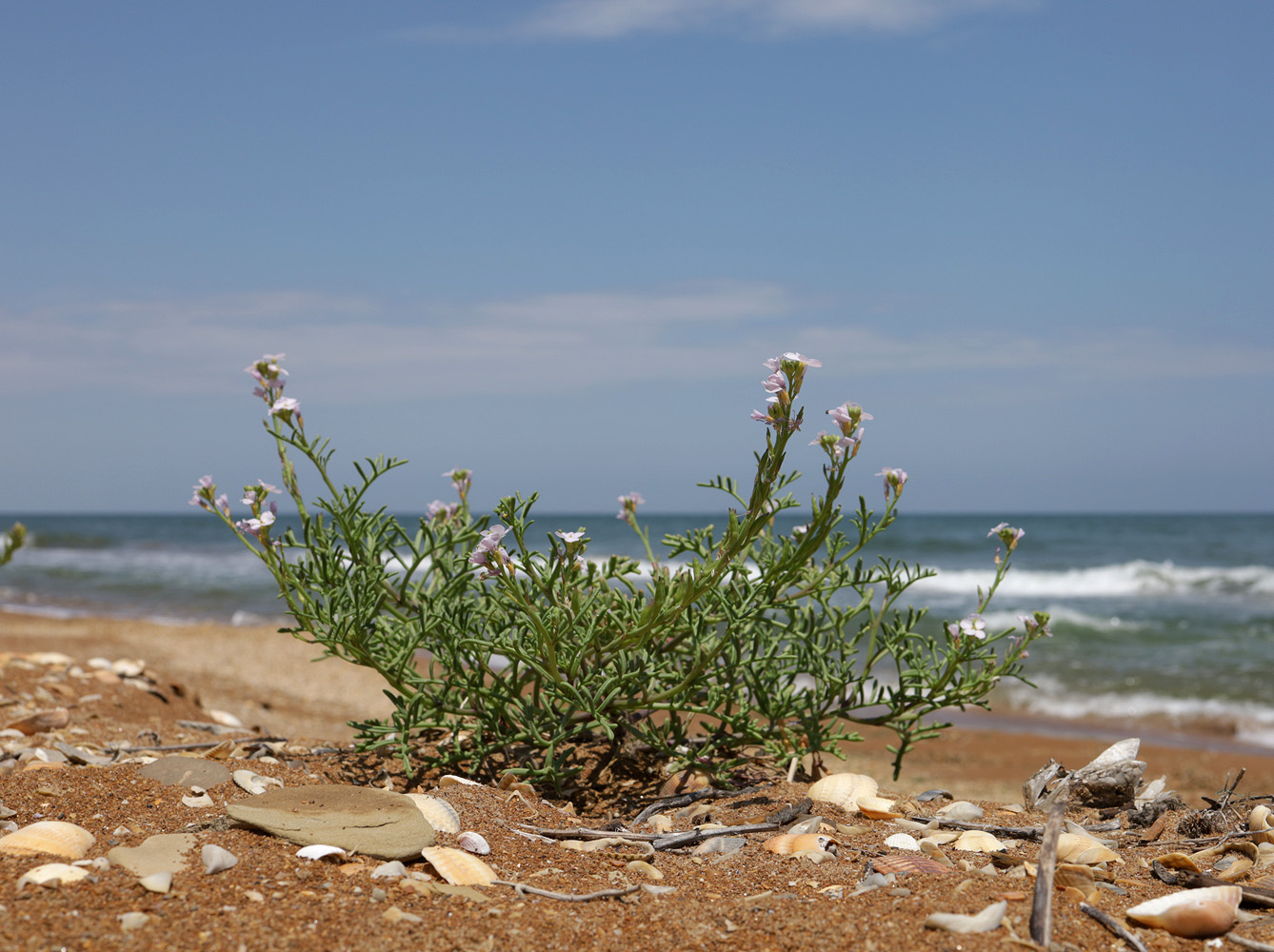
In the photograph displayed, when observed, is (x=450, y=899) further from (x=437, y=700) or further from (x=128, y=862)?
(x=437, y=700)

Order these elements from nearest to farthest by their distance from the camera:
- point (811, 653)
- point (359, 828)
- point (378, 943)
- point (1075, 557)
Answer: point (378, 943), point (359, 828), point (811, 653), point (1075, 557)

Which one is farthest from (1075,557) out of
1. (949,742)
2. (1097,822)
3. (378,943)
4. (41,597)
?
(378,943)

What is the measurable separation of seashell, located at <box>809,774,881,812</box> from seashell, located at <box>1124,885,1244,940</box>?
3.38ft

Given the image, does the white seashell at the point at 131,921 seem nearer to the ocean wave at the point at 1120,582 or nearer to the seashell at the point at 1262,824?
the seashell at the point at 1262,824

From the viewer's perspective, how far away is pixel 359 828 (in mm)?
2527

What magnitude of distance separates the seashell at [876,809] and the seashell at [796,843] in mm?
342

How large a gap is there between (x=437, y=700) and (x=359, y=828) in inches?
35.6

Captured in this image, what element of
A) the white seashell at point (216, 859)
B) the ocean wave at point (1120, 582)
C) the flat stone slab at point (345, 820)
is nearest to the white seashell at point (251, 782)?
the flat stone slab at point (345, 820)

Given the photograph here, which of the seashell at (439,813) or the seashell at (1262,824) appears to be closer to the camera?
the seashell at (439,813)

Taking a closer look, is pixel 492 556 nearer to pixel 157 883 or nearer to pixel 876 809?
pixel 157 883

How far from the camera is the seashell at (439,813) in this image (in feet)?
8.84

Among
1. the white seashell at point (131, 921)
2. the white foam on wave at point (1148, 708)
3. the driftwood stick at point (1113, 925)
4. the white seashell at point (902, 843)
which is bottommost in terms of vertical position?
the white foam on wave at point (1148, 708)

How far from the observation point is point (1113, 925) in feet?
7.07

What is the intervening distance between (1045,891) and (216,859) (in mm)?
1867
